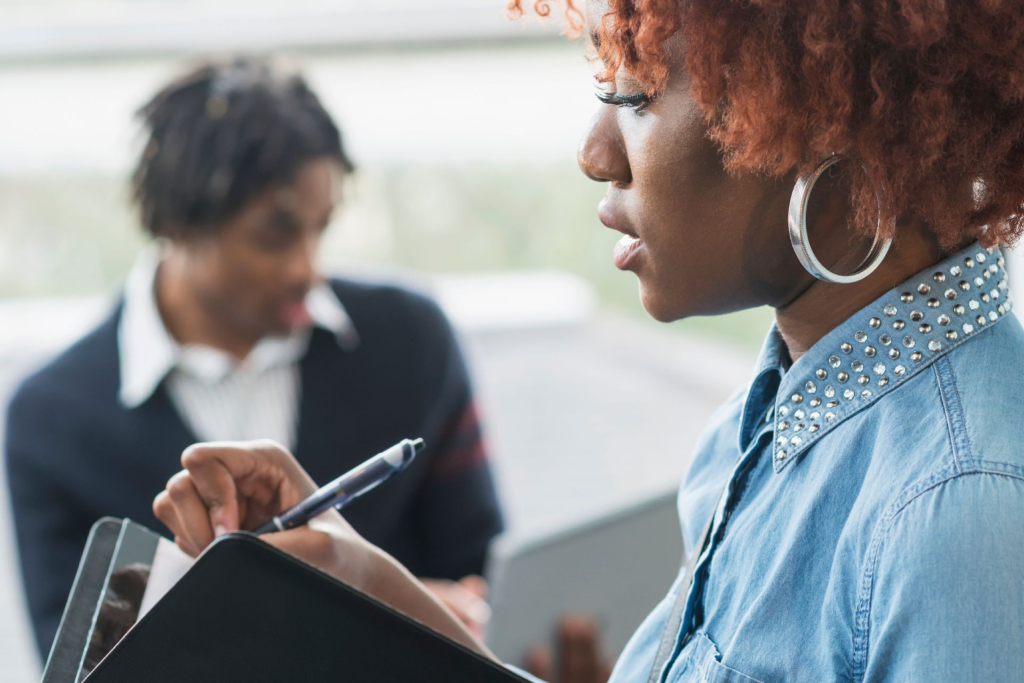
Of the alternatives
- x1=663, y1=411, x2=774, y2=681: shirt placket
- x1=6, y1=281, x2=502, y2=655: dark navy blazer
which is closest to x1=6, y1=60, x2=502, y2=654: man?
x1=6, y1=281, x2=502, y2=655: dark navy blazer

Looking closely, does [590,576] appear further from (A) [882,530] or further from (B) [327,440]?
(A) [882,530]

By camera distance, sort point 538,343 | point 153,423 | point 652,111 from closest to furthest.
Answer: point 652,111 → point 153,423 → point 538,343

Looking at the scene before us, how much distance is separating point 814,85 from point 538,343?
2.04 m

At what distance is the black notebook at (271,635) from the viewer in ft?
1.72

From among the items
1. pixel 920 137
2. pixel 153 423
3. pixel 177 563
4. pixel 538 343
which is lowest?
pixel 538 343

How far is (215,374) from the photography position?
57.0 inches

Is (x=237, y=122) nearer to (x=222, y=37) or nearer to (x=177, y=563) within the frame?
(x=222, y=37)

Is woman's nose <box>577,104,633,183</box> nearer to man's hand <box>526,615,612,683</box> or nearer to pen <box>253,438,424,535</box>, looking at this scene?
pen <box>253,438,424,535</box>

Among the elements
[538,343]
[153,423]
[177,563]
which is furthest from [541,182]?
[177,563]

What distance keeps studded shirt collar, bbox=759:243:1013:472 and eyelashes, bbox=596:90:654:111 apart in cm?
17

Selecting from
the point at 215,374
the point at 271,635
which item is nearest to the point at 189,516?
the point at 271,635

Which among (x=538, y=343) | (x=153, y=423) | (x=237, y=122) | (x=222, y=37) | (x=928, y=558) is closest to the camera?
(x=928, y=558)

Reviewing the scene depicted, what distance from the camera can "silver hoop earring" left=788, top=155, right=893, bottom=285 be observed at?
0.52 metres

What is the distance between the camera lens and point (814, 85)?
503 millimetres
